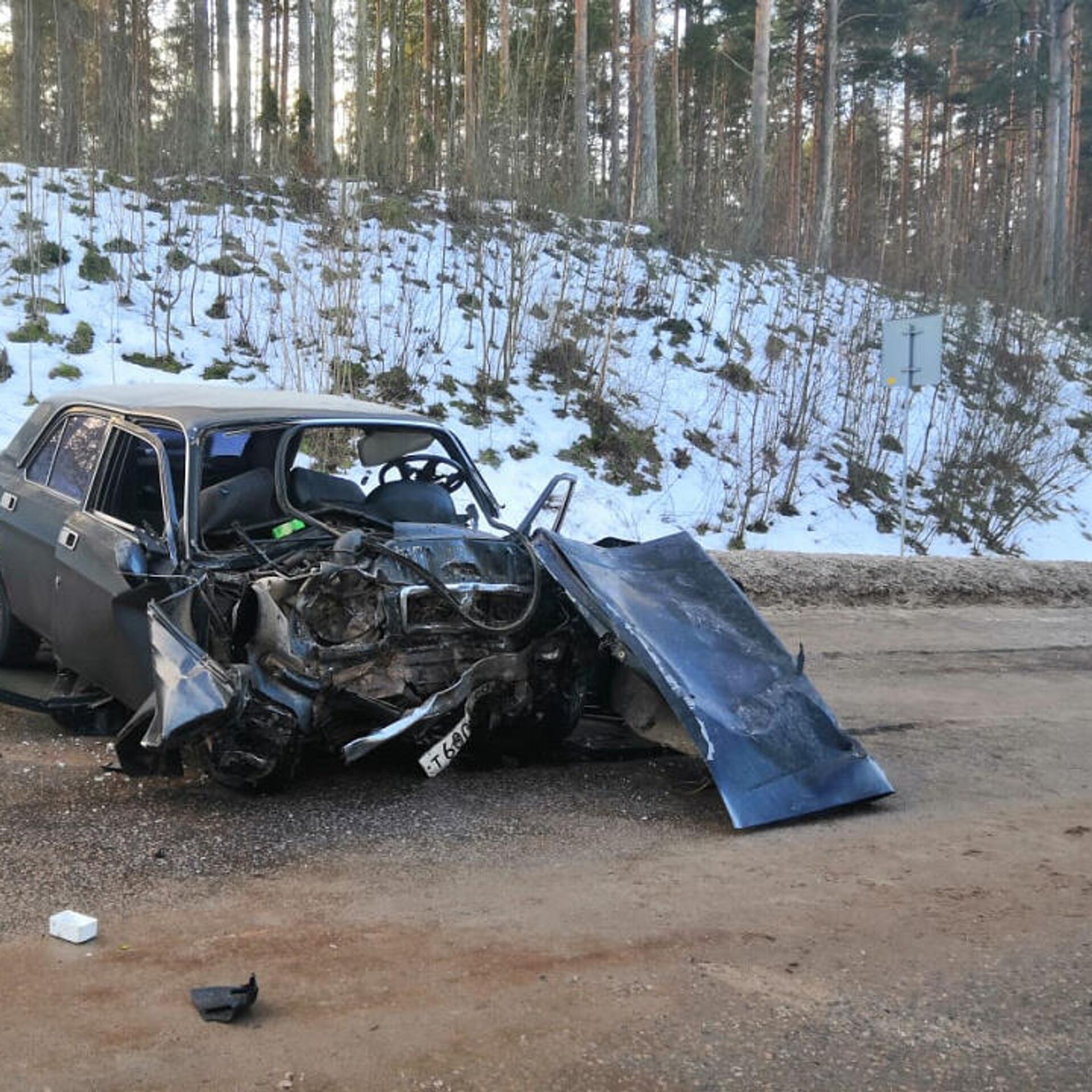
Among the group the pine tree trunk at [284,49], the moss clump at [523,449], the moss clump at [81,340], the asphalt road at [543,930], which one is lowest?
the asphalt road at [543,930]

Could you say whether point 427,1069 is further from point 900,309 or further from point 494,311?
point 900,309

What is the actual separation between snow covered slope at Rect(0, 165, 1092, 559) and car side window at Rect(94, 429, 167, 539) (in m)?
8.08

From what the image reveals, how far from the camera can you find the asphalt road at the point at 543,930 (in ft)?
9.17

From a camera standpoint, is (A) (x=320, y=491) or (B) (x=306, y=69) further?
(B) (x=306, y=69)

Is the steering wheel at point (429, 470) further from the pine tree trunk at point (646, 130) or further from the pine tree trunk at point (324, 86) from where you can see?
the pine tree trunk at point (646, 130)

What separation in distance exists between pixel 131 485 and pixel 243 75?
26.1m

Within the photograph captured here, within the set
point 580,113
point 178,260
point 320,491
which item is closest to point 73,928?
point 320,491

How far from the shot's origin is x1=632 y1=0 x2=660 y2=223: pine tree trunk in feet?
73.4

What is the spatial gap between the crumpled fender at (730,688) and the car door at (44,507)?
7.54 ft

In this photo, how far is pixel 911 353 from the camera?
12.9 metres

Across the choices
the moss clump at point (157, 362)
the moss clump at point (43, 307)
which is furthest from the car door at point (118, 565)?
the moss clump at point (43, 307)

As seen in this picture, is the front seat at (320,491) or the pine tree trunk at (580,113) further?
the pine tree trunk at (580,113)

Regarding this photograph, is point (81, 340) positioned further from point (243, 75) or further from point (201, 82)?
point (243, 75)

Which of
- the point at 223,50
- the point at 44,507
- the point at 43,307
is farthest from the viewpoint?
the point at 223,50
